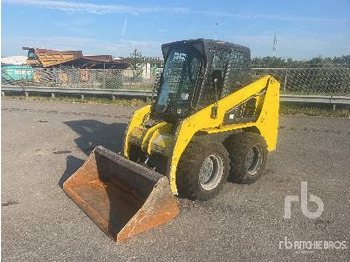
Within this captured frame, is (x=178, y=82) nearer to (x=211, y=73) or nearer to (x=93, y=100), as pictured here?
(x=211, y=73)

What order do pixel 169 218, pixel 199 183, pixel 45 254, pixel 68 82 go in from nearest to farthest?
pixel 45 254, pixel 169 218, pixel 199 183, pixel 68 82

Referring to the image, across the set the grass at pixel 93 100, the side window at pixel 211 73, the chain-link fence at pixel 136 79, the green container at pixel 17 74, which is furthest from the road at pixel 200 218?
the green container at pixel 17 74

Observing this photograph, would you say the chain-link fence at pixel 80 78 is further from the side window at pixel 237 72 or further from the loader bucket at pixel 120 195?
the loader bucket at pixel 120 195

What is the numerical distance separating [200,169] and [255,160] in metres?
1.58

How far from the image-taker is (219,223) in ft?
16.0

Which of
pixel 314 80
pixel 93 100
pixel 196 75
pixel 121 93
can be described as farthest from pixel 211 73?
pixel 93 100

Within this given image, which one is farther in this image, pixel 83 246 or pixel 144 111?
pixel 144 111

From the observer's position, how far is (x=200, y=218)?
5020mm

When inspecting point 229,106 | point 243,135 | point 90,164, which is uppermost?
point 229,106

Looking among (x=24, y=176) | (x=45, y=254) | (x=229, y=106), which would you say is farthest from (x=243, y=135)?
(x=24, y=176)

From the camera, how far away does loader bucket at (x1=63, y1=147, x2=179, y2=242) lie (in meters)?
4.54

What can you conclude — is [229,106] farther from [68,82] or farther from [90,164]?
[68,82]

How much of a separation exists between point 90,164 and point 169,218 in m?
1.87

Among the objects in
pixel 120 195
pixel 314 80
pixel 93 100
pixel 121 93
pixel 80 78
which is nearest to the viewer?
pixel 120 195
